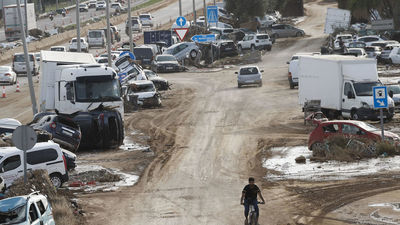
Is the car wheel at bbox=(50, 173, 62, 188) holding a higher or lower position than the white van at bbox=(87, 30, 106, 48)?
lower

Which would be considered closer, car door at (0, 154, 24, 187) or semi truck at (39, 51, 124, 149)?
car door at (0, 154, 24, 187)

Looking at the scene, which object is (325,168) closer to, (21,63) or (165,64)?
(165,64)

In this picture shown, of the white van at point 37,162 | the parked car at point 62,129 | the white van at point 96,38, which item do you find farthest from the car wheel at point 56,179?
the white van at point 96,38

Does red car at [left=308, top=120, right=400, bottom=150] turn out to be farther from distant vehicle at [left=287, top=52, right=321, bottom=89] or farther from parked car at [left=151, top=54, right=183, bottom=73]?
parked car at [left=151, top=54, right=183, bottom=73]

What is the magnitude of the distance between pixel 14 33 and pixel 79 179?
71.1 meters

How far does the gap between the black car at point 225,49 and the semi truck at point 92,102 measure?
38.4m

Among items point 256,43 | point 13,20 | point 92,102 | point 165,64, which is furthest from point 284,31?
point 92,102

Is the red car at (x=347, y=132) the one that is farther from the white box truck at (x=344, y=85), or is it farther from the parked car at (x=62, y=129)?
the parked car at (x=62, y=129)

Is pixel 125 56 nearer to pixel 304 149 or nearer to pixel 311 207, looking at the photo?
pixel 304 149

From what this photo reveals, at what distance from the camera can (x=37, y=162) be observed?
24.2m

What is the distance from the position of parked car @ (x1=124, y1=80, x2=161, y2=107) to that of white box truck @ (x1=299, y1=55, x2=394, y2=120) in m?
10.6

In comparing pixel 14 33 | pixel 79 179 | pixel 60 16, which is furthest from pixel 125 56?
pixel 60 16

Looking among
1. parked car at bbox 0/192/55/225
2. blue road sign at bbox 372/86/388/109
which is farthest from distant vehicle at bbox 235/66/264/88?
parked car at bbox 0/192/55/225

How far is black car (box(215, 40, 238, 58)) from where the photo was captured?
7083 cm
